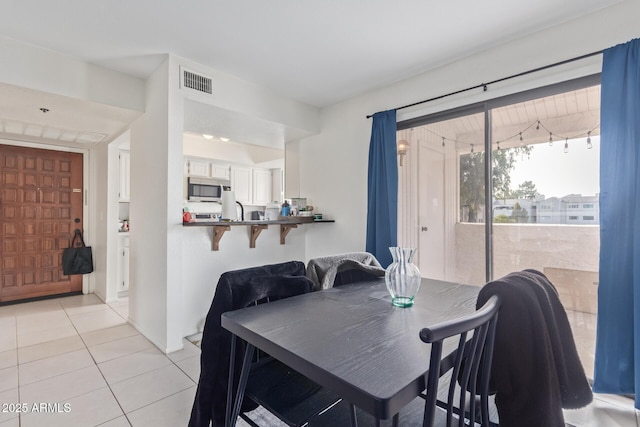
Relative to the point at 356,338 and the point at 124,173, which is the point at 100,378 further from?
the point at 124,173

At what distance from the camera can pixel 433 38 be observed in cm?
239

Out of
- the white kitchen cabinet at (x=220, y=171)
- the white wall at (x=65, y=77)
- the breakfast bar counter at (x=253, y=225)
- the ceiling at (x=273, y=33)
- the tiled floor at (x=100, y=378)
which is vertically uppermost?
the ceiling at (x=273, y=33)

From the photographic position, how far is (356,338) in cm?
107

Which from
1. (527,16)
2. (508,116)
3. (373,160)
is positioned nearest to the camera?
(527,16)

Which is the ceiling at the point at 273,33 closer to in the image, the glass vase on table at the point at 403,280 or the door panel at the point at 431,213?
the door panel at the point at 431,213

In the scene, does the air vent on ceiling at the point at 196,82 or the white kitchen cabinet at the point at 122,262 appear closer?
the air vent on ceiling at the point at 196,82

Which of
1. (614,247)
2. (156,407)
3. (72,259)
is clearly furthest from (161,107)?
(614,247)

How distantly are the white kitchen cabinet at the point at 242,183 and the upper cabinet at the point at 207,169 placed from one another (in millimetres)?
154

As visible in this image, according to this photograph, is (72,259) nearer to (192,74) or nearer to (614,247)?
(192,74)

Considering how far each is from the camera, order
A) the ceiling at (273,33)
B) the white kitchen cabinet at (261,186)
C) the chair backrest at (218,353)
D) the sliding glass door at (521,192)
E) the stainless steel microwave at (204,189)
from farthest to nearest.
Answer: the white kitchen cabinet at (261,186) < the stainless steel microwave at (204,189) < the sliding glass door at (521,192) < the ceiling at (273,33) < the chair backrest at (218,353)

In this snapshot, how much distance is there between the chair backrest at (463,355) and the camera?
767 mm

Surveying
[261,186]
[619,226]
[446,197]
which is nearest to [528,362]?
[619,226]

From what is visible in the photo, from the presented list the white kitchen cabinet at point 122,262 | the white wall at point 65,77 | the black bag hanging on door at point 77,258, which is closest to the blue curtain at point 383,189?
the white wall at point 65,77

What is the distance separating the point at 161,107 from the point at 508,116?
2939 mm
